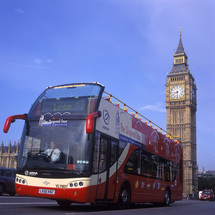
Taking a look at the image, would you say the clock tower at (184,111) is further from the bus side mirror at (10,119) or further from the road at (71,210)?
the bus side mirror at (10,119)

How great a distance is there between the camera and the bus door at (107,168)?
9078 mm

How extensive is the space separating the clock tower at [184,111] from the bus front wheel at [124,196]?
3257 inches

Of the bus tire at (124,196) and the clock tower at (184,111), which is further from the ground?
the clock tower at (184,111)

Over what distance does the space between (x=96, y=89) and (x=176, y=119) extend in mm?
87552

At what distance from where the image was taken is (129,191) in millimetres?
11031

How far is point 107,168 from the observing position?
9.48 meters

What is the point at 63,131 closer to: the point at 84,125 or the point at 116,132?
the point at 84,125

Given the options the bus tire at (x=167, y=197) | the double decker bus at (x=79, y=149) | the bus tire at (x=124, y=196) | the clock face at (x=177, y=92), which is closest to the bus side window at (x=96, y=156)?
the double decker bus at (x=79, y=149)

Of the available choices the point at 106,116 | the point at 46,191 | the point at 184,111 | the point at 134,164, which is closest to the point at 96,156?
the point at 106,116

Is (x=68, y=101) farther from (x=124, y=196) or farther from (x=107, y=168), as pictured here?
(x=124, y=196)

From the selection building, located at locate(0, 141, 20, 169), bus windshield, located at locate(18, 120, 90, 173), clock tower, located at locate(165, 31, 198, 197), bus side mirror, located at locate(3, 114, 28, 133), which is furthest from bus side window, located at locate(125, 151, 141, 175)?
building, located at locate(0, 141, 20, 169)

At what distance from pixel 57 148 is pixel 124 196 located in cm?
336

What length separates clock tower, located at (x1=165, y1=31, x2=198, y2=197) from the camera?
92.2 meters

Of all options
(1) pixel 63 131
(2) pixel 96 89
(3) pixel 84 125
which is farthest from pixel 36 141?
(2) pixel 96 89
